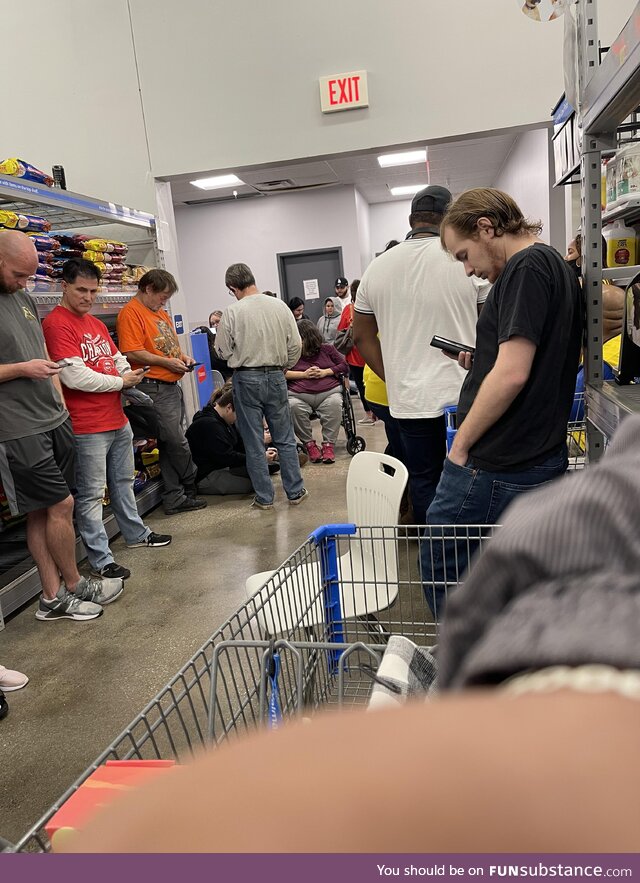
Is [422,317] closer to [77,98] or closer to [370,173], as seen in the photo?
[77,98]

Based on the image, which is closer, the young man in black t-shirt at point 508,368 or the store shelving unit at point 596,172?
the store shelving unit at point 596,172

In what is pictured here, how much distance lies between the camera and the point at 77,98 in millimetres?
5125

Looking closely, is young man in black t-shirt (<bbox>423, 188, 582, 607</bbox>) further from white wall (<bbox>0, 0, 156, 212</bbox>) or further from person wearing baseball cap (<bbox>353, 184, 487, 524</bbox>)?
white wall (<bbox>0, 0, 156, 212</bbox>)

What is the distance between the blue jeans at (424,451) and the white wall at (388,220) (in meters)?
11.1

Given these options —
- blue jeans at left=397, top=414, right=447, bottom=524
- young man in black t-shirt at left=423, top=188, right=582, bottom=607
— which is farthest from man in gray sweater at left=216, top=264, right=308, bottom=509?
young man in black t-shirt at left=423, top=188, right=582, bottom=607

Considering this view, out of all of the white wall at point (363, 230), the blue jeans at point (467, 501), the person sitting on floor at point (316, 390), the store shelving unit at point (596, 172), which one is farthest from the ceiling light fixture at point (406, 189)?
the blue jeans at point (467, 501)

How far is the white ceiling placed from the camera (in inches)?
350

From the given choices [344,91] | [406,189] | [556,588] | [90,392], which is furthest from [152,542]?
[406,189]

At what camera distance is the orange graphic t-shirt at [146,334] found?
4.18m

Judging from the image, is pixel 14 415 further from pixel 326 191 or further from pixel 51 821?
pixel 326 191

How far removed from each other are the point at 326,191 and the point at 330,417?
650 centimetres

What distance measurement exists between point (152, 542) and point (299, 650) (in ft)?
10.4

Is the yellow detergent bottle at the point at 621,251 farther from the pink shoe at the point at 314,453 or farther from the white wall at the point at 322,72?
the pink shoe at the point at 314,453

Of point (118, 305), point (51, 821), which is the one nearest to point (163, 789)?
point (51, 821)
